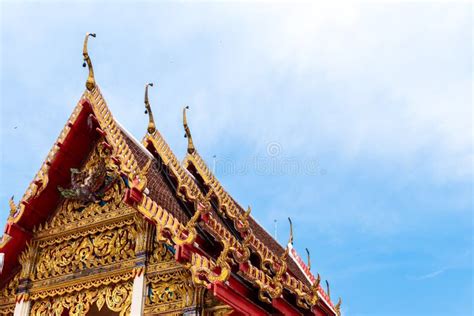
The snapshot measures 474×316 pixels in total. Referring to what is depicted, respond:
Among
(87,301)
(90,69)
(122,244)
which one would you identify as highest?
(90,69)

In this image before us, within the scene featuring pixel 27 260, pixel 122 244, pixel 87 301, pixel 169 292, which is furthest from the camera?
pixel 27 260

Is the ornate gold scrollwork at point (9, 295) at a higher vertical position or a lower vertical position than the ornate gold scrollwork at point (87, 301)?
higher

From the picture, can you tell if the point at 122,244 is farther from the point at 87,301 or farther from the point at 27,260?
the point at 27,260

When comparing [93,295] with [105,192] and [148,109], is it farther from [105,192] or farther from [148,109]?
[148,109]

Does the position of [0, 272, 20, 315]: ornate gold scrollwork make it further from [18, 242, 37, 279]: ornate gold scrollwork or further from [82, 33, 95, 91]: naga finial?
[82, 33, 95, 91]: naga finial

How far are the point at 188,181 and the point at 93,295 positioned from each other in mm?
2837

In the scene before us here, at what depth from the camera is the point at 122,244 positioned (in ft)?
32.6

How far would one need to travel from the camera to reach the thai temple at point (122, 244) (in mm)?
8820

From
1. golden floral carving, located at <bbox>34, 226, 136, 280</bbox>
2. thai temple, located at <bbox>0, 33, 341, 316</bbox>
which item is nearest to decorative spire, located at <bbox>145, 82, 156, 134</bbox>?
thai temple, located at <bbox>0, 33, 341, 316</bbox>

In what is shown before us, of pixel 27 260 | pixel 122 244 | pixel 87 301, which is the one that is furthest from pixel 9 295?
pixel 122 244

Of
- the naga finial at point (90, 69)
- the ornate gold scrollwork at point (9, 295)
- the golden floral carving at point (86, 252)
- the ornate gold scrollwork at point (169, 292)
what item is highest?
the naga finial at point (90, 69)

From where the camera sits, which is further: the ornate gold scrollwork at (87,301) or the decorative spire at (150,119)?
the decorative spire at (150,119)

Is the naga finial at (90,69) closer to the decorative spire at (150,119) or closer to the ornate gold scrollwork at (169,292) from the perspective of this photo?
the decorative spire at (150,119)

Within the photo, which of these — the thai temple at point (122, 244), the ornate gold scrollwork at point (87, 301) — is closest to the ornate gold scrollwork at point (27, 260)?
the thai temple at point (122, 244)
